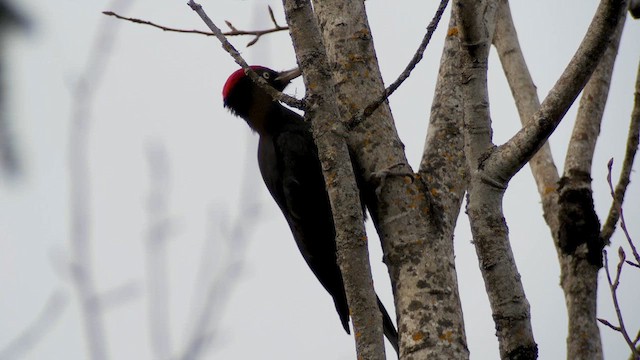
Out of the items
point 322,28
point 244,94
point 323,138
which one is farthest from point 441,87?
point 244,94

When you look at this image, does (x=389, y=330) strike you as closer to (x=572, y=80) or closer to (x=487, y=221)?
(x=487, y=221)

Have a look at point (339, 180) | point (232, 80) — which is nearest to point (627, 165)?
point (339, 180)

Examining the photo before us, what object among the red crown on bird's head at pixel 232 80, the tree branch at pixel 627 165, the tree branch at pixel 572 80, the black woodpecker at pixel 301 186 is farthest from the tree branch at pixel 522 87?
the tree branch at pixel 572 80

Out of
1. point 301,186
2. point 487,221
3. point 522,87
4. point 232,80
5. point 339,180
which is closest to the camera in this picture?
point 339,180

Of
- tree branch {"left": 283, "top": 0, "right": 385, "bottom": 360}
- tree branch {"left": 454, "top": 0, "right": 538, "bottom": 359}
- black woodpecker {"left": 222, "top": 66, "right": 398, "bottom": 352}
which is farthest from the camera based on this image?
black woodpecker {"left": 222, "top": 66, "right": 398, "bottom": 352}

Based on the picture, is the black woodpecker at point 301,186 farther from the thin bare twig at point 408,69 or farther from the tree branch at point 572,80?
the tree branch at point 572,80

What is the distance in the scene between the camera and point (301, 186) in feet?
14.1

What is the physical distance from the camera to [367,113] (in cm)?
268

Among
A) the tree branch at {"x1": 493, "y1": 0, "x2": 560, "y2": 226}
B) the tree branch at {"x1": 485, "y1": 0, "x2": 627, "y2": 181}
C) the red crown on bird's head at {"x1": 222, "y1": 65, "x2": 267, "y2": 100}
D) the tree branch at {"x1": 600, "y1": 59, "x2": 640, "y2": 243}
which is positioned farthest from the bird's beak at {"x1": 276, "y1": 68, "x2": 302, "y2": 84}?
the tree branch at {"x1": 485, "y1": 0, "x2": 627, "y2": 181}

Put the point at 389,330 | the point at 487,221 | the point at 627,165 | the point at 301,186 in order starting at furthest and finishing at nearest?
the point at 301,186, the point at 389,330, the point at 627,165, the point at 487,221

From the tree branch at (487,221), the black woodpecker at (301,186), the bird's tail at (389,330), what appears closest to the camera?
the tree branch at (487,221)

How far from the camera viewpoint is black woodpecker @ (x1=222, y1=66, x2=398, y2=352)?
4277 millimetres

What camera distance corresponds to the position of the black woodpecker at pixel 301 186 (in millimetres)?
4277

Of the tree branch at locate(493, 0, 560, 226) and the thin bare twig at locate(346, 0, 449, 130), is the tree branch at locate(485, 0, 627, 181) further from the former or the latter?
the tree branch at locate(493, 0, 560, 226)
